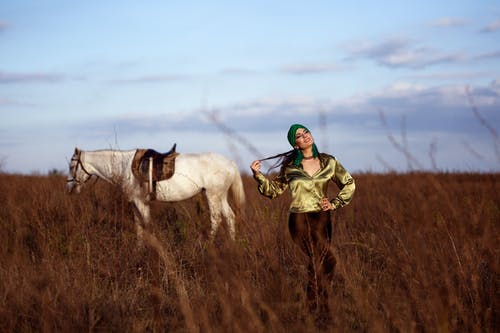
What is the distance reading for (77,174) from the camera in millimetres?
8297

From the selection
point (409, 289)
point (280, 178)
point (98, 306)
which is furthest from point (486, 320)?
point (98, 306)

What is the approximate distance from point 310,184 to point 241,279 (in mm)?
973

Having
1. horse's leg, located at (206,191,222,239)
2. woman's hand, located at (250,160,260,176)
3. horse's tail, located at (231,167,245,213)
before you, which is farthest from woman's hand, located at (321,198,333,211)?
horse's tail, located at (231,167,245,213)

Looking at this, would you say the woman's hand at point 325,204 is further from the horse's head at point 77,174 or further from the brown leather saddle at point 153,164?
the horse's head at point 77,174

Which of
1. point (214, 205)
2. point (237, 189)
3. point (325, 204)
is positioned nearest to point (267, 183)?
point (325, 204)

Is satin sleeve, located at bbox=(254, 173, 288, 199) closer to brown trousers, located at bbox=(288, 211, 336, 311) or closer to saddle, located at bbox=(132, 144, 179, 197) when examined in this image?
brown trousers, located at bbox=(288, 211, 336, 311)

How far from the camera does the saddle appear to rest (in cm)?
773

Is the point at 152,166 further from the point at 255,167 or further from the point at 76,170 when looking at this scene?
the point at 255,167

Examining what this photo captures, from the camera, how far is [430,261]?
3.14 m

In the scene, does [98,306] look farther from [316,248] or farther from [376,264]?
[376,264]

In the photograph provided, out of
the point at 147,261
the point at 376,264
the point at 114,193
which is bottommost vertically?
the point at 376,264

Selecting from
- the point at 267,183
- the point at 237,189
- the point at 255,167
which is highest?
the point at 255,167

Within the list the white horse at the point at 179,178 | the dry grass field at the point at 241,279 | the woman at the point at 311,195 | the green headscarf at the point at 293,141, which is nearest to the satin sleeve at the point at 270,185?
the woman at the point at 311,195

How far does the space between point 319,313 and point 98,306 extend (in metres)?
1.68
